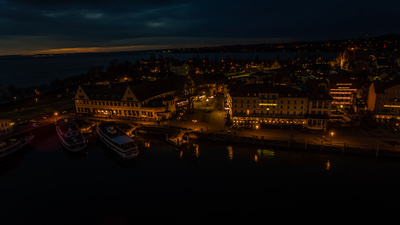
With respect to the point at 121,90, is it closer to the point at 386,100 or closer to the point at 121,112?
the point at 121,112

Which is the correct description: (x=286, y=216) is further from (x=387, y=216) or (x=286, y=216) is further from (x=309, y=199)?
(x=387, y=216)

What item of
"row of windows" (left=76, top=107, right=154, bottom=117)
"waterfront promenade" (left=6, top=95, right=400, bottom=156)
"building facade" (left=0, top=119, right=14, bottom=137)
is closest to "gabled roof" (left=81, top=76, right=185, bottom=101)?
"row of windows" (left=76, top=107, right=154, bottom=117)

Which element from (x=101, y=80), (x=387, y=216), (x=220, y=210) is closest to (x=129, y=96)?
(x=220, y=210)

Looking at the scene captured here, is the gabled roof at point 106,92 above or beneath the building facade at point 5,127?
above

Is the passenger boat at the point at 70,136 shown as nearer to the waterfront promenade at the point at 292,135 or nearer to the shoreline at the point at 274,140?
the shoreline at the point at 274,140

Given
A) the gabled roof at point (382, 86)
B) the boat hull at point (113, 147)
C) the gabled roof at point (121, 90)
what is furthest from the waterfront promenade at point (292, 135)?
the gabled roof at point (382, 86)
